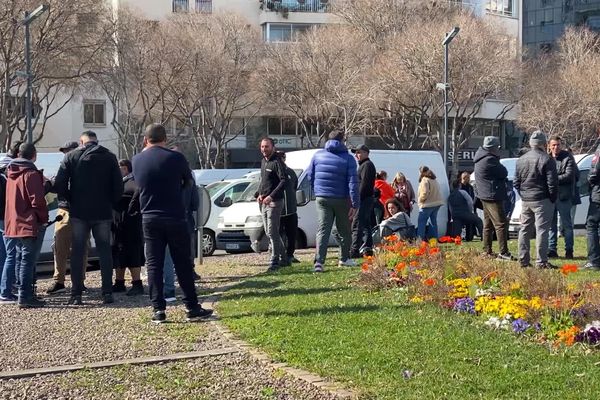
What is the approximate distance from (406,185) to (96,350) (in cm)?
1018

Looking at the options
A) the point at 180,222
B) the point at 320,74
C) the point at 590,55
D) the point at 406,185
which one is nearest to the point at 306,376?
the point at 180,222

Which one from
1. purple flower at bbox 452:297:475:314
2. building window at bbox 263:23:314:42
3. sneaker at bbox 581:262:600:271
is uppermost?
building window at bbox 263:23:314:42

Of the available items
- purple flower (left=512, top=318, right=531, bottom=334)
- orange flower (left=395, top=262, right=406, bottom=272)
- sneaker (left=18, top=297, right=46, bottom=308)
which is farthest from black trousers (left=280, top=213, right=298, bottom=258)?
purple flower (left=512, top=318, right=531, bottom=334)

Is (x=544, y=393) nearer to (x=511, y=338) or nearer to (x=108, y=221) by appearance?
(x=511, y=338)

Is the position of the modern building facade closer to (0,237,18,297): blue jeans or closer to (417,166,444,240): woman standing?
(417,166,444,240): woman standing

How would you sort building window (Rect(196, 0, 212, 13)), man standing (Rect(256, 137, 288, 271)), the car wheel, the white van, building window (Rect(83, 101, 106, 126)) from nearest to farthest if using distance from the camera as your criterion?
man standing (Rect(256, 137, 288, 271))
the white van
the car wheel
building window (Rect(83, 101, 106, 126))
building window (Rect(196, 0, 212, 13))

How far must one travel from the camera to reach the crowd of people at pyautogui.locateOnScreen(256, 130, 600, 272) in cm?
1153

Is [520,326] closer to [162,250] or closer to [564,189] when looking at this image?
[162,250]

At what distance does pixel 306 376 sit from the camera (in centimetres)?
602

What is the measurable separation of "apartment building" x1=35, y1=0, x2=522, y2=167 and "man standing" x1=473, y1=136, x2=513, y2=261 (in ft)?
114

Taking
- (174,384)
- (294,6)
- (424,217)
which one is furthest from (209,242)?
(294,6)

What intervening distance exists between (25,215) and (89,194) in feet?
2.63

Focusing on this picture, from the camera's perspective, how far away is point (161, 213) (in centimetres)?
824

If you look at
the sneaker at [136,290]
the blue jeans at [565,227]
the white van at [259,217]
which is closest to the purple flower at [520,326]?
the sneaker at [136,290]
